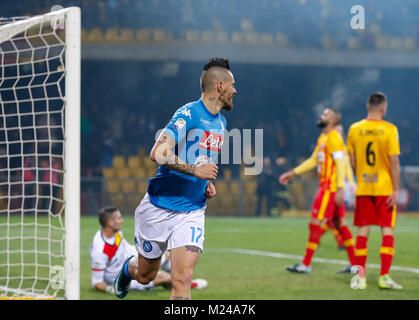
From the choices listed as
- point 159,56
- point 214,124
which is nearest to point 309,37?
point 159,56

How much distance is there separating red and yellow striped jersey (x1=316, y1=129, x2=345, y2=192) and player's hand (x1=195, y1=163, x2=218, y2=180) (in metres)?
4.19

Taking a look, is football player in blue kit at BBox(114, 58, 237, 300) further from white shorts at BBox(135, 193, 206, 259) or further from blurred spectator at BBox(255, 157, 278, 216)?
blurred spectator at BBox(255, 157, 278, 216)

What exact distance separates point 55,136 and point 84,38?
4155mm

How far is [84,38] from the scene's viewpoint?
949 inches

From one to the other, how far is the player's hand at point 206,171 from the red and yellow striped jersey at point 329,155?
4.19 meters

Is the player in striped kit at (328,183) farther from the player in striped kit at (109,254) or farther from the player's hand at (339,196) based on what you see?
the player in striped kit at (109,254)

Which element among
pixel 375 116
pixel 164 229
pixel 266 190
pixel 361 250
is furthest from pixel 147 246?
pixel 266 190

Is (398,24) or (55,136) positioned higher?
(398,24)

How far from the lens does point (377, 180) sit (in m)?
7.44

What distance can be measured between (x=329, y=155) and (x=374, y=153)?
111 centimetres

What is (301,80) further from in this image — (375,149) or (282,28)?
(375,149)

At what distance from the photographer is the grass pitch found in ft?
22.8

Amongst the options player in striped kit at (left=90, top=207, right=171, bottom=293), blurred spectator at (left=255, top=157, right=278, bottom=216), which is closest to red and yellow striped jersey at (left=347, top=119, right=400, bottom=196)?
player in striped kit at (left=90, top=207, right=171, bottom=293)

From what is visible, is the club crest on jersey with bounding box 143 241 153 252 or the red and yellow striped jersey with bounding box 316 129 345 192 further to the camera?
the red and yellow striped jersey with bounding box 316 129 345 192
